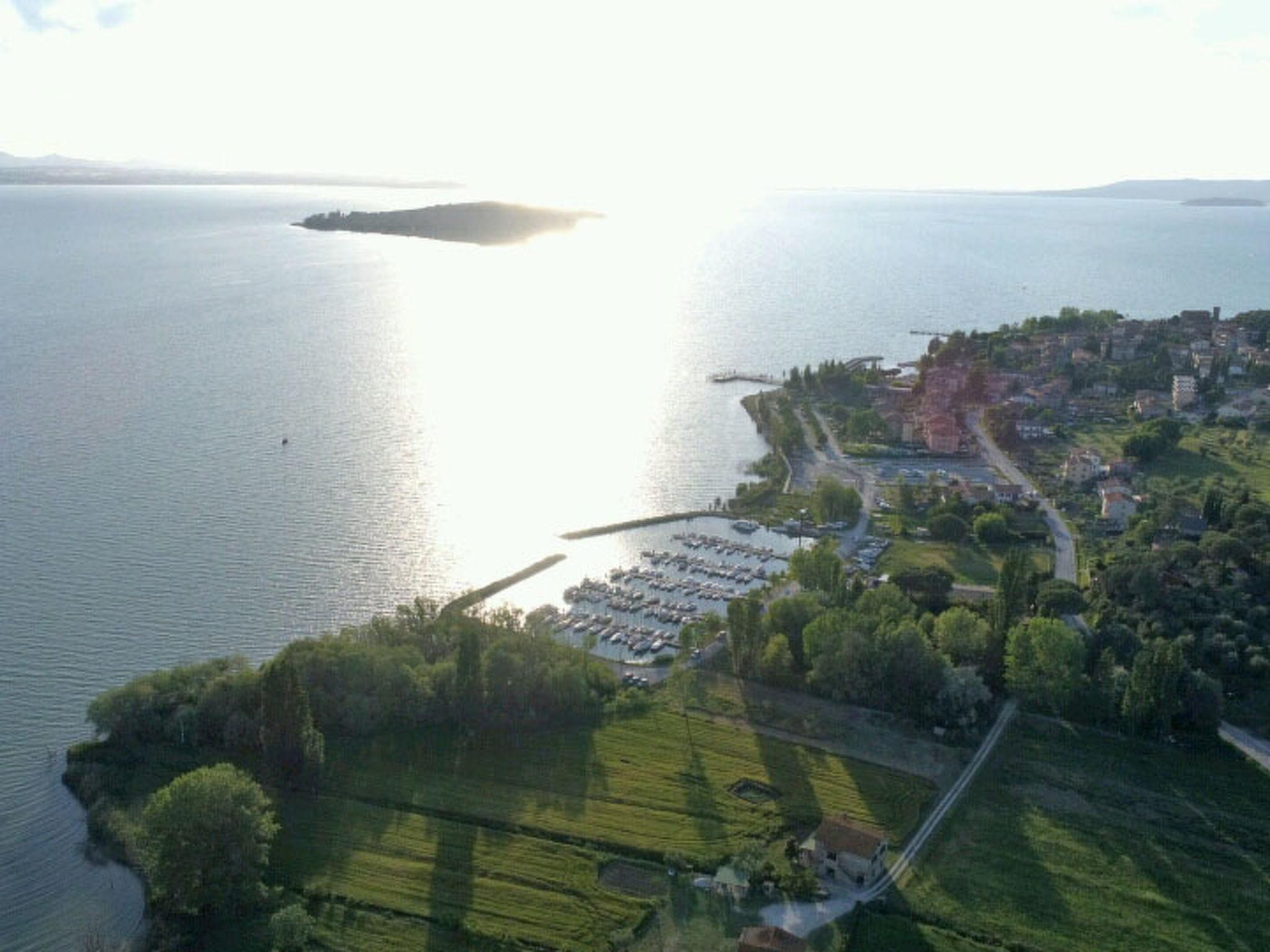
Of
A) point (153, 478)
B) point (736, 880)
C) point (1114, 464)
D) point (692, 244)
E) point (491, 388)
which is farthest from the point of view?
point (692, 244)

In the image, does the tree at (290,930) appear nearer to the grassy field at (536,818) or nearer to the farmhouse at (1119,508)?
the grassy field at (536,818)

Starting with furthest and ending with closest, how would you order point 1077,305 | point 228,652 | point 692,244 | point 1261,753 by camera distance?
point 692,244, point 1077,305, point 228,652, point 1261,753

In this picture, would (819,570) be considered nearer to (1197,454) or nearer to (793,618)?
(793,618)

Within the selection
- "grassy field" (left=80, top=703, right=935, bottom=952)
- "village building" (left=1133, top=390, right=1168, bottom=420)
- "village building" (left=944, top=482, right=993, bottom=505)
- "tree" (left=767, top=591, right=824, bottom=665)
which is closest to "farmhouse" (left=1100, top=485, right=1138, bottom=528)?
"village building" (left=944, top=482, right=993, bottom=505)

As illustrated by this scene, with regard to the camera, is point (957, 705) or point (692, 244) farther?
point (692, 244)

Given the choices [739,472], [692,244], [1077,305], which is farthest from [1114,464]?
[692,244]

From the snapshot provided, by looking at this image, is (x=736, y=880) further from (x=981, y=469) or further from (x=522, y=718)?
(x=981, y=469)
